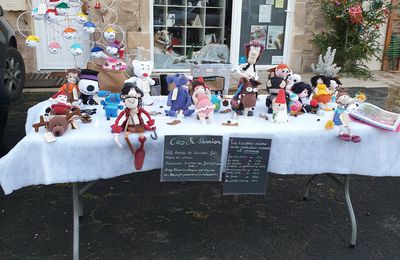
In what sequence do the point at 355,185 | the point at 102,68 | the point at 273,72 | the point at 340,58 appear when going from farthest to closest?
1. the point at 340,58
2. the point at 355,185
3. the point at 102,68
4. the point at 273,72

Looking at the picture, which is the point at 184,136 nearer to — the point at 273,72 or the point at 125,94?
the point at 125,94

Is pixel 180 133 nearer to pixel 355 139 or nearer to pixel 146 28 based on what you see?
pixel 355 139

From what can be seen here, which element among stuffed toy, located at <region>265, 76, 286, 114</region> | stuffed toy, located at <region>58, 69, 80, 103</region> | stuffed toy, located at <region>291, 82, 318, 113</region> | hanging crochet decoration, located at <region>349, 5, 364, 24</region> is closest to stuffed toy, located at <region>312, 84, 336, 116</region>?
stuffed toy, located at <region>291, 82, 318, 113</region>

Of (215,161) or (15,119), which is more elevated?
(215,161)

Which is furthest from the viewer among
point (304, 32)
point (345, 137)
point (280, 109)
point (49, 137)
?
point (304, 32)

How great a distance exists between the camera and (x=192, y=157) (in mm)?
2193

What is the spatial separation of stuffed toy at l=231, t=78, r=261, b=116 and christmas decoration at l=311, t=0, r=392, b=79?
439cm

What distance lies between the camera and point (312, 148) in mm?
2318

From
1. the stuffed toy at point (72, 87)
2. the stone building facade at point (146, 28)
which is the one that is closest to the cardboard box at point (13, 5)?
the stone building facade at point (146, 28)

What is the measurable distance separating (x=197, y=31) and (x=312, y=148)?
4.91 metres

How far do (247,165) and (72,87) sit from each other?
117 centimetres

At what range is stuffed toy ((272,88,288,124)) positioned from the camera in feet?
7.85

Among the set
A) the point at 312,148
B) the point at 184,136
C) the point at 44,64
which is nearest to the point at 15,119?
the point at 44,64

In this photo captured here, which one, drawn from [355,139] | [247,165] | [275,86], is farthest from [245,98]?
[355,139]
